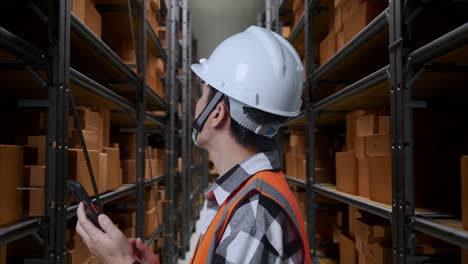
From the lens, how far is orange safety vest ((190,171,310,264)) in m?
1.27

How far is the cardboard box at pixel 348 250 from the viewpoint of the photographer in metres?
3.32

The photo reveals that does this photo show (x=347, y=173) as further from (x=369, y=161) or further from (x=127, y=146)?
(x=127, y=146)

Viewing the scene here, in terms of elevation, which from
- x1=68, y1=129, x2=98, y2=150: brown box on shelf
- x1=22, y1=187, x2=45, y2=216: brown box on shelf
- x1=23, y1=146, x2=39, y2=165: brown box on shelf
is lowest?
x1=22, y1=187, x2=45, y2=216: brown box on shelf

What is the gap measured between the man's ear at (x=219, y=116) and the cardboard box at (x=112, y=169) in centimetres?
175

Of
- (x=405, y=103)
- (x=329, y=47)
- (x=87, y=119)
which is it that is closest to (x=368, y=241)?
(x=405, y=103)

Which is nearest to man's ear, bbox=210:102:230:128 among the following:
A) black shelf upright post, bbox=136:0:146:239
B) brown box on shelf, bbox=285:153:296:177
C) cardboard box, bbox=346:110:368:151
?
cardboard box, bbox=346:110:368:151

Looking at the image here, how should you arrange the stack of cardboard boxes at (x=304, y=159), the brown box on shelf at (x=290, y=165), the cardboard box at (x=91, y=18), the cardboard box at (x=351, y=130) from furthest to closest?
the brown box on shelf at (x=290, y=165)
the stack of cardboard boxes at (x=304, y=159)
the cardboard box at (x=351, y=130)
the cardboard box at (x=91, y=18)

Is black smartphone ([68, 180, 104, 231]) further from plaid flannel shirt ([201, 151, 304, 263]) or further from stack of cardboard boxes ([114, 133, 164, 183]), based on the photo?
stack of cardboard boxes ([114, 133, 164, 183])

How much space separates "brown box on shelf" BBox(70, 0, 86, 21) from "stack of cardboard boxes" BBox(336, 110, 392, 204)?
175 cm

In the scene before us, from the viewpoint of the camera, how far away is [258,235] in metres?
1.22

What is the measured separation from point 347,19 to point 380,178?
46.9 inches

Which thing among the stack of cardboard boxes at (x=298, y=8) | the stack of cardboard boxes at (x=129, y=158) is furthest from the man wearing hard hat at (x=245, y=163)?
the stack of cardboard boxes at (x=298, y=8)

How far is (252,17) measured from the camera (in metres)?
9.46

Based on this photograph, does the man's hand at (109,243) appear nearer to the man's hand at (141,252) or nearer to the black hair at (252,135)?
the man's hand at (141,252)
